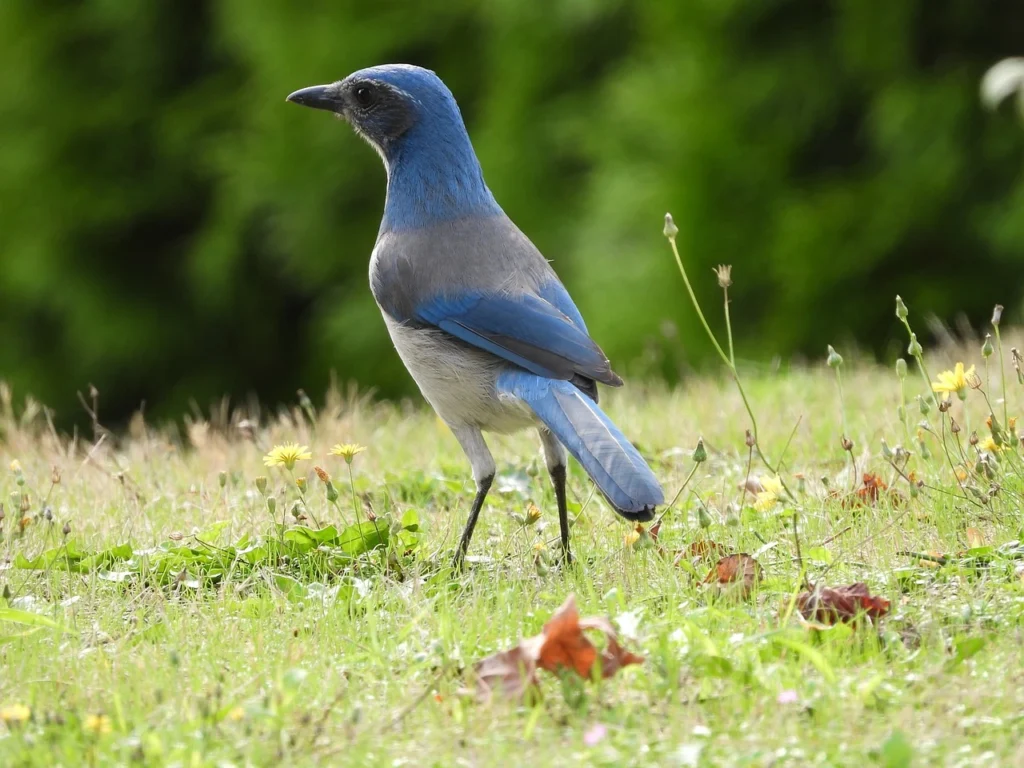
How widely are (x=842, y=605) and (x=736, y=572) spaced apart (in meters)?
0.33

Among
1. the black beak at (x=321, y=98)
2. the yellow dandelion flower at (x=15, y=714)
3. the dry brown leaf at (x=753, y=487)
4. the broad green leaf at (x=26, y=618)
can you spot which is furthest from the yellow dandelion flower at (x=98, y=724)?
the black beak at (x=321, y=98)

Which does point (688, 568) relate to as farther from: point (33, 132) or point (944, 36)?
point (33, 132)

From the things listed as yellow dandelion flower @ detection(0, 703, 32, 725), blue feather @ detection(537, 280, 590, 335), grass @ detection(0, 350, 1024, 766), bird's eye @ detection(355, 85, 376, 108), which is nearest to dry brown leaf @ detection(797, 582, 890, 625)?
grass @ detection(0, 350, 1024, 766)

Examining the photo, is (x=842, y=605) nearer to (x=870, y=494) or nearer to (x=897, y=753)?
(x=897, y=753)

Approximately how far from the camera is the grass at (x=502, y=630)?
2623mm

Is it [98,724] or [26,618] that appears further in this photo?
[26,618]

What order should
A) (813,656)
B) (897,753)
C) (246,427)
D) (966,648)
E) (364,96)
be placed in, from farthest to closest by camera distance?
(246,427) → (364,96) → (966,648) → (813,656) → (897,753)

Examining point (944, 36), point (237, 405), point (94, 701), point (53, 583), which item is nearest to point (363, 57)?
point (237, 405)

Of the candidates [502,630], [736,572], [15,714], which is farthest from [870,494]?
[15,714]

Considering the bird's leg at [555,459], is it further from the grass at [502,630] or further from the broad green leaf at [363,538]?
the broad green leaf at [363,538]

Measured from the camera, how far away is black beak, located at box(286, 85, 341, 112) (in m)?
5.16

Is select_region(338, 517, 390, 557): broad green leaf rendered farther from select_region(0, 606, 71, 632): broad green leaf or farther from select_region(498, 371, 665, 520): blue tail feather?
select_region(0, 606, 71, 632): broad green leaf

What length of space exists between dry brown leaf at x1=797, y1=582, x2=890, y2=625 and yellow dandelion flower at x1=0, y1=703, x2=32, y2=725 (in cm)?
160

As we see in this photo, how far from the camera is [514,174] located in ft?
36.9
